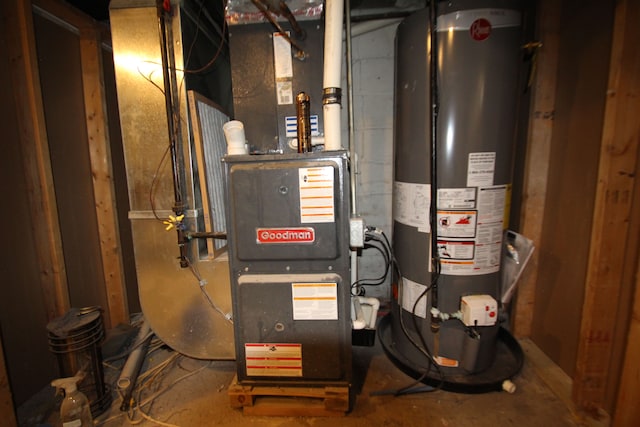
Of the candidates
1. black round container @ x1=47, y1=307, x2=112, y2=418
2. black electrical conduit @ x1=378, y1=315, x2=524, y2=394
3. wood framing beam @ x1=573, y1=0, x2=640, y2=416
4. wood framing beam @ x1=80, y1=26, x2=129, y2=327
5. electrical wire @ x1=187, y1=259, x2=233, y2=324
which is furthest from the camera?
wood framing beam @ x1=80, y1=26, x2=129, y2=327

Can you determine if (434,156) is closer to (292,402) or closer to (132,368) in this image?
(292,402)

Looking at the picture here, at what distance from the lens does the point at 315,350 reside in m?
1.16

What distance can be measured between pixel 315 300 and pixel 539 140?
1515 millimetres

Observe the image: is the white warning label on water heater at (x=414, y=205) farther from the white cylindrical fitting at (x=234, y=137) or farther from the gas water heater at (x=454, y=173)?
the white cylindrical fitting at (x=234, y=137)

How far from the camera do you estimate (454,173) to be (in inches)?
49.1

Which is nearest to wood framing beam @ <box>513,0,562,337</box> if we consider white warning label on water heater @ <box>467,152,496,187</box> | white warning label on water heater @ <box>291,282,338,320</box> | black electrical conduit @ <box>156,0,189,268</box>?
white warning label on water heater @ <box>467,152,496,187</box>

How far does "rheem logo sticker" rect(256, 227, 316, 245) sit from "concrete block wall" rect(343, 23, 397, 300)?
0.97 m

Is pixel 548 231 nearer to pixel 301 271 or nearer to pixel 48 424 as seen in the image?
pixel 301 271

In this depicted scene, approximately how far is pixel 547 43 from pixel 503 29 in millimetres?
540

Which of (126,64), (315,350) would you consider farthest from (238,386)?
(126,64)

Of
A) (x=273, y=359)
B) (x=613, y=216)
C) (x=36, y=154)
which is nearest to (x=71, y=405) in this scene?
(x=273, y=359)

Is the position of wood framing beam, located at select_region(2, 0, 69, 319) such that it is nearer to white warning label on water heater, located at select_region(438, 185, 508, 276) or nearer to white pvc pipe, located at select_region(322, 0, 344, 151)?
white pvc pipe, located at select_region(322, 0, 344, 151)

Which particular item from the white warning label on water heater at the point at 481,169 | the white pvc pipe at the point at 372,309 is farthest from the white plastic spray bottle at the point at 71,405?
the white warning label on water heater at the point at 481,169

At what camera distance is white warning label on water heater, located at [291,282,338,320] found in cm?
111
